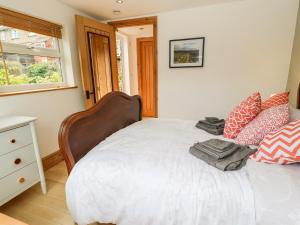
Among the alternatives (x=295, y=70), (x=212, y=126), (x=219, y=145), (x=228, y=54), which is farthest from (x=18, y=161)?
(x=295, y=70)

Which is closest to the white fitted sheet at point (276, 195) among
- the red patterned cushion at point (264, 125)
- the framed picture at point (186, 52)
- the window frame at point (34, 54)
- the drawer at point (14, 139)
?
the red patterned cushion at point (264, 125)

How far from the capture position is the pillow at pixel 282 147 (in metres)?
0.97

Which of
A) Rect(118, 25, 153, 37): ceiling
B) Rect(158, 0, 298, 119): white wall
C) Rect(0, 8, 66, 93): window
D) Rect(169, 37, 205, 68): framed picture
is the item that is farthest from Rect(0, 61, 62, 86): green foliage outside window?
Rect(118, 25, 153, 37): ceiling

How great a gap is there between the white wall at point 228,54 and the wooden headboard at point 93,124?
133 centimetres

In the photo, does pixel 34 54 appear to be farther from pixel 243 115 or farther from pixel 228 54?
pixel 228 54

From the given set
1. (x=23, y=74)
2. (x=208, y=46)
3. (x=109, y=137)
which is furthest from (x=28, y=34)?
(x=208, y=46)

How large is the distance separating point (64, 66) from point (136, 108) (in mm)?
1479

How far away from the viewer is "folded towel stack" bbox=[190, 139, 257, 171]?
102 cm

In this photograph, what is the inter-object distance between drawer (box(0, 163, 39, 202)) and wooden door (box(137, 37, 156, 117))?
10.00 feet

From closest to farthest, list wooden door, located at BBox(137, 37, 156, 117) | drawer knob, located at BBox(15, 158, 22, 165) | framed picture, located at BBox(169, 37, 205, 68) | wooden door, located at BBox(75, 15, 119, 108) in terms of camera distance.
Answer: drawer knob, located at BBox(15, 158, 22, 165) → wooden door, located at BBox(75, 15, 119, 108) → framed picture, located at BBox(169, 37, 205, 68) → wooden door, located at BBox(137, 37, 156, 117)

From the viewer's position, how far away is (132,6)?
264cm

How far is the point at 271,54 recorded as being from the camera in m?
2.58

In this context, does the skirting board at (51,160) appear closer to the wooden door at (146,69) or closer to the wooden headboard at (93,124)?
the wooden headboard at (93,124)

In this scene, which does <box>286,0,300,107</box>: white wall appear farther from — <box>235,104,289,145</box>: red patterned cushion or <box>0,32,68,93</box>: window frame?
<box>0,32,68,93</box>: window frame
